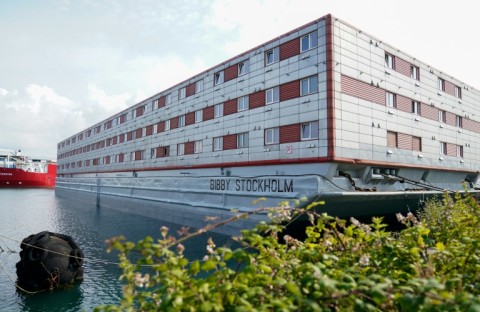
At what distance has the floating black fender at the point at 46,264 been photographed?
927 centimetres

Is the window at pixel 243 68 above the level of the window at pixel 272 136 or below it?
above

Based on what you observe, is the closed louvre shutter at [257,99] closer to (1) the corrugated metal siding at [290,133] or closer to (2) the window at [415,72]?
(1) the corrugated metal siding at [290,133]

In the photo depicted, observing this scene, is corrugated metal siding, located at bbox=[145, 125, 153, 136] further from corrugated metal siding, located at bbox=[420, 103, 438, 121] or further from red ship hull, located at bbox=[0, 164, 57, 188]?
red ship hull, located at bbox=[0, 164, 57, 188]

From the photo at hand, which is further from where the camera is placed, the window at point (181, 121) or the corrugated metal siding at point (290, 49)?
the window at point (181, 121)

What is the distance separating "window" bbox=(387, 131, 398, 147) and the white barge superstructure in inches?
3.0

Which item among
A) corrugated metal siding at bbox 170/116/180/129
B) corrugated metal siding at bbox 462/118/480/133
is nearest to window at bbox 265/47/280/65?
corrugated metal siding at bbox 170/116/180/129

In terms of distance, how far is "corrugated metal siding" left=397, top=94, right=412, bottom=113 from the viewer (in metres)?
20.1

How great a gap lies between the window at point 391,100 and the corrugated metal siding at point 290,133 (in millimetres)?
6850

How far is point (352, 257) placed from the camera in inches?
141

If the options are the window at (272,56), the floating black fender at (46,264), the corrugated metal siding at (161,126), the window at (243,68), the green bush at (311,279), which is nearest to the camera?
the green bush at (311,279)

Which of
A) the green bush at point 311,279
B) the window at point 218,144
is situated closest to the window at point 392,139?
the window at point 218,144

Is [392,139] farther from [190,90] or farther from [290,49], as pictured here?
[190,90]

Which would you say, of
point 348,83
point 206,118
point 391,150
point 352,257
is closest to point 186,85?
point 206,118

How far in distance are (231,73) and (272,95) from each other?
4715mm
